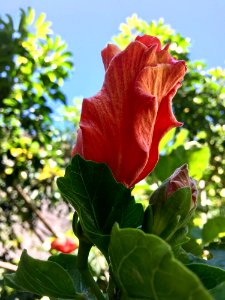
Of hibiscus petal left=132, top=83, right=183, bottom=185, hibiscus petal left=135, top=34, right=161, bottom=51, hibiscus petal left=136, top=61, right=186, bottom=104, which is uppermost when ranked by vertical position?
hibiscus petal left=135, top=34, right=161, bottom=51

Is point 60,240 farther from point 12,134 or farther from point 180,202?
point 180,202

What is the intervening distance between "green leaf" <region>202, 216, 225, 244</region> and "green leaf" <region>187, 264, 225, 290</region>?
1.96ft

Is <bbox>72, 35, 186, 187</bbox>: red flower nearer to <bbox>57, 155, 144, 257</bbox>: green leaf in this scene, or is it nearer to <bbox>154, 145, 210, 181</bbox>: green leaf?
<bbox>57, 155, 144, 257</bbox>: green leaf

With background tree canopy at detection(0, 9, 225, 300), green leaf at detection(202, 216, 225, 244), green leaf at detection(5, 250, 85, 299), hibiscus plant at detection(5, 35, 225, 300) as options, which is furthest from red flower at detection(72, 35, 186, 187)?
background tree canopy at detection(0, 9, 225, 300)

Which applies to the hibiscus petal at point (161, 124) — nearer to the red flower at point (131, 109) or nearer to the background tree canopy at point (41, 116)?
the red flower at point (131, 109)

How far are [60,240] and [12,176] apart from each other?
82 cm

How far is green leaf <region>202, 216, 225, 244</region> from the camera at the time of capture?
3.52ft

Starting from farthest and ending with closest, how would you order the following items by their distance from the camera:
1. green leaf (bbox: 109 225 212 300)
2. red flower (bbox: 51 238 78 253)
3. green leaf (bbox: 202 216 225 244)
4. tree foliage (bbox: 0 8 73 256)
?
tree foliage (bbox: 0 8 73 256) → red flower (bbox: 51 238 78 253) → green leaf (bbox: 202 216 225 244) → green leaf (bbox: 109 225 212 300)

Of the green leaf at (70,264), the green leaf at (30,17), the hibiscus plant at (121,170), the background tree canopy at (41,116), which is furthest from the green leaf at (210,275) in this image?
the green leaf at (30,17)

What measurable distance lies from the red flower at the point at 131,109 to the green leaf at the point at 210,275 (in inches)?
5.6

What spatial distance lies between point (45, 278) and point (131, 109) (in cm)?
22

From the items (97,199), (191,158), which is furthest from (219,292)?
(191,158)

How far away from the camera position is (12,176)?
236 centimetres

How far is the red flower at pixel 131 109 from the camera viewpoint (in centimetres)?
53
